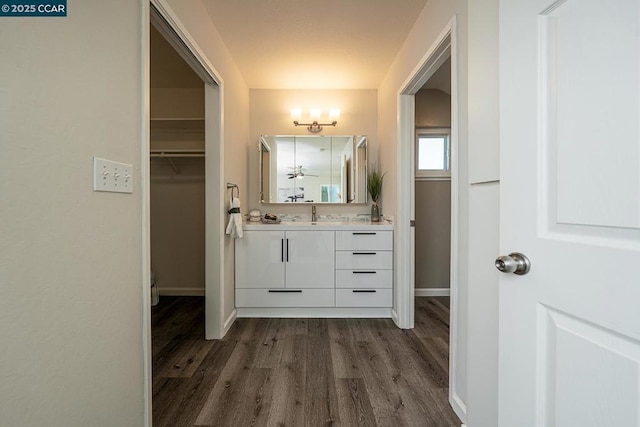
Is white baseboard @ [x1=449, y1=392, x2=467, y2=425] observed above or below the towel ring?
below

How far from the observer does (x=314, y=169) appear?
329cm

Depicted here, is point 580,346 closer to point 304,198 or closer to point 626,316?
point 626,316

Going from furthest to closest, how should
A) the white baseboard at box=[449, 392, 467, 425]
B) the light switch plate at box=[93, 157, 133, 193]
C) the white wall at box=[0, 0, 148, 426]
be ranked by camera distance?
the white baseboard at box=[449, 392, 467, 425] < the light switch plate at box=[93, 157, 133, 193] < the white wall at box=[0, 0, 148, 426]

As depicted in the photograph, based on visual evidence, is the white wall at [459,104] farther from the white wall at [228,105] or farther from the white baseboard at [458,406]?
the white wall at [228,105]

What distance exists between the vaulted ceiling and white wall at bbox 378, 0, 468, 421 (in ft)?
0.45

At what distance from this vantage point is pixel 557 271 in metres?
0.65

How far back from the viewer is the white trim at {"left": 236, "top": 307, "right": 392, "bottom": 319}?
8.99 feet

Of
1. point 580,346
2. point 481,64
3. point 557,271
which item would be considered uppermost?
point 481,64

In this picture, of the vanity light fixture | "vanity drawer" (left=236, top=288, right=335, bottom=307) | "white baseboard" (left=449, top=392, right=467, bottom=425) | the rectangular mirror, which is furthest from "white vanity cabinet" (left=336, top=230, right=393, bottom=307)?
the vanity light fixture

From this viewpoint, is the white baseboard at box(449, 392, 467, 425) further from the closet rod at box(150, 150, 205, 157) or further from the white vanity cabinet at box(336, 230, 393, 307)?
the closet rod at box(150, 150, 205, 157)

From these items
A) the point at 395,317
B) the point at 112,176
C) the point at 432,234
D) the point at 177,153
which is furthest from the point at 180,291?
the point at 432,234

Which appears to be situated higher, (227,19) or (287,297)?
(227,19)

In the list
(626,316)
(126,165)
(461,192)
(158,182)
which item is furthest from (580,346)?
(158,182)

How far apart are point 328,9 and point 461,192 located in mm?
1558
